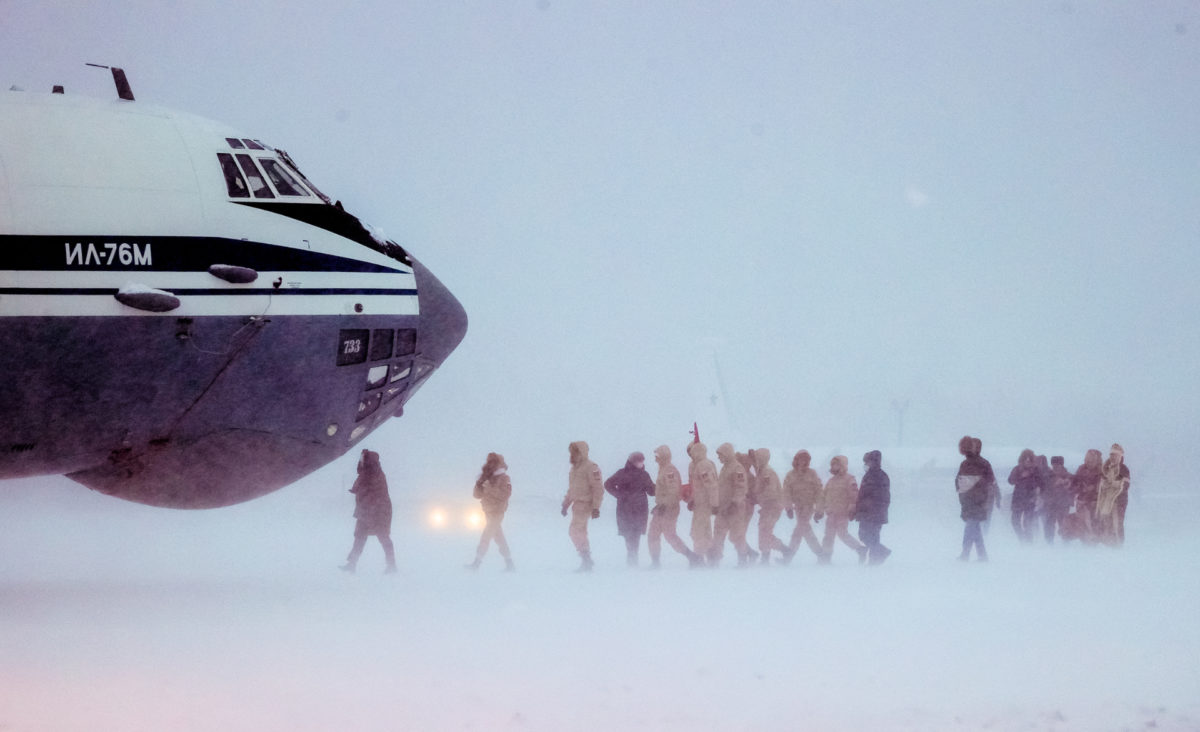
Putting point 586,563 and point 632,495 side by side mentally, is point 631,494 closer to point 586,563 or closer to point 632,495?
point 632,495

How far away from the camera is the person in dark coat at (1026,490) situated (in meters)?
20.9

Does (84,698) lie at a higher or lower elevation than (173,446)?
lower

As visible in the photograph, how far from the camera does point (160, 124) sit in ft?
35.7

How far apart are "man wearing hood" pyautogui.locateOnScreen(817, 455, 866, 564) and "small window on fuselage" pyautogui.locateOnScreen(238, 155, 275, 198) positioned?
379 inches

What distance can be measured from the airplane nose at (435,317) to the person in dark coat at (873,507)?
7.15 m

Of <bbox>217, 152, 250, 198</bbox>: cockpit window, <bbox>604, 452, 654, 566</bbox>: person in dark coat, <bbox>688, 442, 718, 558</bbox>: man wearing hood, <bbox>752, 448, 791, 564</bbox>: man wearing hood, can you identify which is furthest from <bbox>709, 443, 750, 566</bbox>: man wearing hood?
<bbox>217, 152, 250, 198</bbox>: cockpit window

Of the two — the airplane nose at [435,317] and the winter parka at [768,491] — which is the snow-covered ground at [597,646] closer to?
the winter parka at [768,491]

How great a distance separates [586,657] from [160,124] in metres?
6.43

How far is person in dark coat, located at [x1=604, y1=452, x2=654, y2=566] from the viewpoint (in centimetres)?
1645

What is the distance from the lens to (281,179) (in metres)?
11.5

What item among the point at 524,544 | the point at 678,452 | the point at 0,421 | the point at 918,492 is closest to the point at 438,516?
the point at 524,544

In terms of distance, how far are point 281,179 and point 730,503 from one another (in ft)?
26.9

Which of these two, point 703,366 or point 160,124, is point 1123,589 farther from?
point 703,366

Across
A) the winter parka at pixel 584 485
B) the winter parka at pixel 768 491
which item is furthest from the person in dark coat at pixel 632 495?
the winter parka at pixel 768 491
